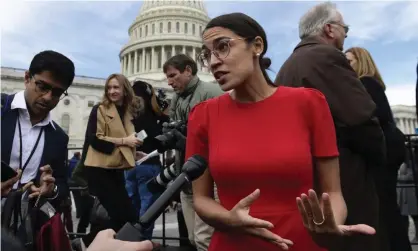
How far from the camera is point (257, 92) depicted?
1816 millimetres

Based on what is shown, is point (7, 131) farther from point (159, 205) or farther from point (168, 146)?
point (159, 205)

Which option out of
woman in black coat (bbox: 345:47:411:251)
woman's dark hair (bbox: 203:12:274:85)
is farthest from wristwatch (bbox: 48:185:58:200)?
woman in black coat (bbox: 345:47:411:251)

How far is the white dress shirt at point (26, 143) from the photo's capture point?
286cm

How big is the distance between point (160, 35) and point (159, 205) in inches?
2897

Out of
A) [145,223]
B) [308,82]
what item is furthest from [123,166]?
[145,223]

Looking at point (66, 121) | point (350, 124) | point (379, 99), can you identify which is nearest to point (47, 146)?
point (350, 124)

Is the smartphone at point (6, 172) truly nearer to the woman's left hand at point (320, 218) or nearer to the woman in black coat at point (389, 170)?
the woman's left hand at point (320, 218)

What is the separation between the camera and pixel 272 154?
1645mm

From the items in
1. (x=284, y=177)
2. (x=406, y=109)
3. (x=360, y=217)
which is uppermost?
(x=406, y=109)

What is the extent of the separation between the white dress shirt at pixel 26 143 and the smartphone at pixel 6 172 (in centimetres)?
97

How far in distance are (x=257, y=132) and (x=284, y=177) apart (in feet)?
0.69

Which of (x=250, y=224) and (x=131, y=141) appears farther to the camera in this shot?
(x=131, y=141)

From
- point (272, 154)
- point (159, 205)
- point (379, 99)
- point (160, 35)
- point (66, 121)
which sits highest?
point (160, 35)

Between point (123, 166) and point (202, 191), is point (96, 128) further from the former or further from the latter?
point (202, 191)
